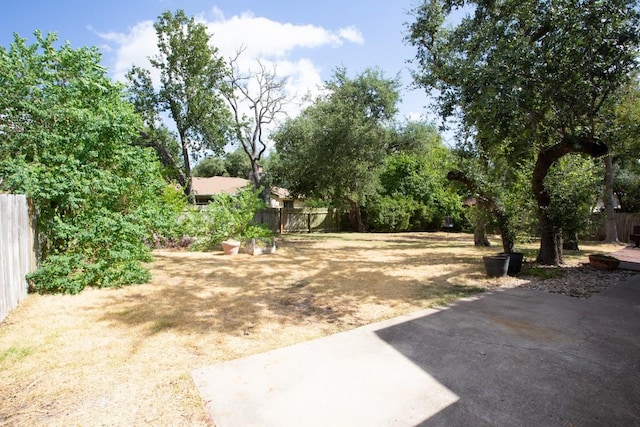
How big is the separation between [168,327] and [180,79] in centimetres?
1524

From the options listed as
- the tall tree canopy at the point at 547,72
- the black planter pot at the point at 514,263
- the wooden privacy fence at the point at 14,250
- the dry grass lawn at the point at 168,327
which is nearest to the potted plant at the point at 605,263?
the tall tree canopy at the point at 547,72

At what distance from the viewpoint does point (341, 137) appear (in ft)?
49.1

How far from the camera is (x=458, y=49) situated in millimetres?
9484

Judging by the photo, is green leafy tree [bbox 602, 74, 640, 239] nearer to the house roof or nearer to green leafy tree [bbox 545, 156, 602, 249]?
green leafy tree [bbox 545, 156, 602, 249]

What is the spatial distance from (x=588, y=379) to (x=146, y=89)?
18.5 meters

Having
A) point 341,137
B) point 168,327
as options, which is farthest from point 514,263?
point 341,137

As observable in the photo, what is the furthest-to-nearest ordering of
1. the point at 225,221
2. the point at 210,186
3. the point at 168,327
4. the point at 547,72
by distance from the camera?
the point at 210,186 < the point at 225,221 < the point at 547,72 < the point at 168,327

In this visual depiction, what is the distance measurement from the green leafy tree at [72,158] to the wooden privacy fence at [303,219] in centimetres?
1403

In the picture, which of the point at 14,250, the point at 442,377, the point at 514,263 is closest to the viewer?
the point at 442,377

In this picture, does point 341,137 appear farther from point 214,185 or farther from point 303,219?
point 214,185

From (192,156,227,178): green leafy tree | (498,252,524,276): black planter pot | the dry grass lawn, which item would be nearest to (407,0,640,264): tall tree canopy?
(498,252,524,276): black planter pot

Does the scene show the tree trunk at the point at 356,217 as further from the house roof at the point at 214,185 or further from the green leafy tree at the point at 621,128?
the green leafy tree at the point at 621,128

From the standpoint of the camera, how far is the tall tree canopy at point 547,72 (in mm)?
6121

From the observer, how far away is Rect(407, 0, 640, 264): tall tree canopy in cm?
612
